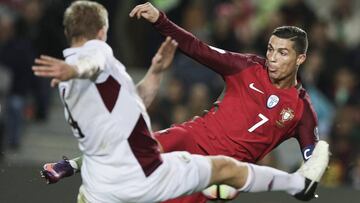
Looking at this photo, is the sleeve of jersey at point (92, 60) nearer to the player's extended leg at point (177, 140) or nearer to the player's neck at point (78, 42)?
the player's neck at point (78, 42)

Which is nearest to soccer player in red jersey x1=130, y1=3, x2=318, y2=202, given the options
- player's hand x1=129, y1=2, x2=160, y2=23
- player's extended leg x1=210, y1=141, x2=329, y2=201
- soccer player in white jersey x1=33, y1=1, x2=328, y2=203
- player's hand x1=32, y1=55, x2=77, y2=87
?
player's extended leg x1=210, y1=141, x2=329, y2=201

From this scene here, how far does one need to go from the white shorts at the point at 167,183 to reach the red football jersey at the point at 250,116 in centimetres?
77

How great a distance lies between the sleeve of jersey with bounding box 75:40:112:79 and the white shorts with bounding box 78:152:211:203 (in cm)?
72

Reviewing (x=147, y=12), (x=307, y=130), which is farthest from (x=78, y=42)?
(x=307, y=130)

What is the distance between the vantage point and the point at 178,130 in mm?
6809

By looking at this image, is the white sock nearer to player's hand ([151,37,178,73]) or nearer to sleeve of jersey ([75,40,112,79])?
player's hand ([151,37,178,73])

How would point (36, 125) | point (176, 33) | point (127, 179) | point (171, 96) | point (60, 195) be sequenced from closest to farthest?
point (127, 179) < point (176, 33) < point (60, 195) < point (171, 96) < point (36, 125)

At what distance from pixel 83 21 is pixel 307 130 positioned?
1.91 m

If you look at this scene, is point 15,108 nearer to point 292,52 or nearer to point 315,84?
point 315,84

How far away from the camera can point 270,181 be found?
6270mm

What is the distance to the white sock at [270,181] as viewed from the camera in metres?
6.19

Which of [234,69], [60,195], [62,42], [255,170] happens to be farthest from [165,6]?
[255,170]

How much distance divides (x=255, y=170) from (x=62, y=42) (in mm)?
6633

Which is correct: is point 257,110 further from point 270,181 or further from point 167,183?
point 167,183
